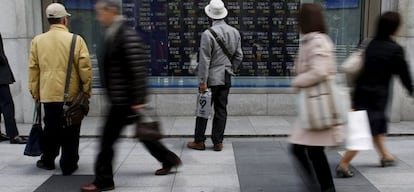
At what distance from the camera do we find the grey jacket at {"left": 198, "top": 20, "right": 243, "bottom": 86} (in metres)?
6.04

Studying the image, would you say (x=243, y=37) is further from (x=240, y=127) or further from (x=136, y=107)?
(x=136, y=107)

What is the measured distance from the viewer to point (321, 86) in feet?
13.0

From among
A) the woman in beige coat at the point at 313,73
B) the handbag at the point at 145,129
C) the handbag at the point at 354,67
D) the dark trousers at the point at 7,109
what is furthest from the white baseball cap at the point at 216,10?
the dark trousers at the point at 7,109

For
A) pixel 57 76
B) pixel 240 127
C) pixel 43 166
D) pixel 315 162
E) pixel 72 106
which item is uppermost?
pixel 57 76

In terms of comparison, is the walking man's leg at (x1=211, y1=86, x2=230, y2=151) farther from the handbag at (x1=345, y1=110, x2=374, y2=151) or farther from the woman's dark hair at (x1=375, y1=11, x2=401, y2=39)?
the woman's dark hair at (x1=375, y1=11, x2=401, y2=39)

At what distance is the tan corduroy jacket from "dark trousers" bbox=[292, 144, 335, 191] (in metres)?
2.39

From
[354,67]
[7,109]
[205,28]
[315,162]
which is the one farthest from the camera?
[205,28]

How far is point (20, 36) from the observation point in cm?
804

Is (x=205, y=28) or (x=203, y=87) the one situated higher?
(x=205, y=28)

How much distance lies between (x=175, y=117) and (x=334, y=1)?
3522mm

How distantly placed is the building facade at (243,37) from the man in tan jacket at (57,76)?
11.0 ft

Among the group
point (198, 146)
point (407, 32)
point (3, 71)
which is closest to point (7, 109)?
point (3, 71)

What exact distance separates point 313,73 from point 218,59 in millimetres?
2375

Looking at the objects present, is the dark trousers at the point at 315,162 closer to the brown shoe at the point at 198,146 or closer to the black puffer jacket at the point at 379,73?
the black puffer jacket at the point at 379,73
